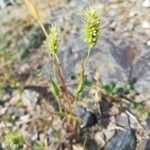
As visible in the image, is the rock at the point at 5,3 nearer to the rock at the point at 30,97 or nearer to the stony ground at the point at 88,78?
the stony ground at the point at 88,78

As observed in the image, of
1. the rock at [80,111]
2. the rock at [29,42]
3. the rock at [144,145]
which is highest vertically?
the rock at [29,42]

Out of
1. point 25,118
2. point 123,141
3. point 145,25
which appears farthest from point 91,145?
point 145,25

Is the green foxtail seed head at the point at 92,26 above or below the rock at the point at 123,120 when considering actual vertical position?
above

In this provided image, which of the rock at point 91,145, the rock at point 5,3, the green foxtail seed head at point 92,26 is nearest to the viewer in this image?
the green foxtail seed head at point 92,26

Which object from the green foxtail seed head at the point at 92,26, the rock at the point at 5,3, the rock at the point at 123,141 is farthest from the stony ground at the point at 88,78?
the green foxtail seed head at the point at 92,26

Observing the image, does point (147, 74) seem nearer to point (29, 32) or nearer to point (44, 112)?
point (44, 112)

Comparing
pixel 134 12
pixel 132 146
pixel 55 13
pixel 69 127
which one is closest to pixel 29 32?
pixel 55 13

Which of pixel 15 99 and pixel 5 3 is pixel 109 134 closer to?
pixel 15 99
